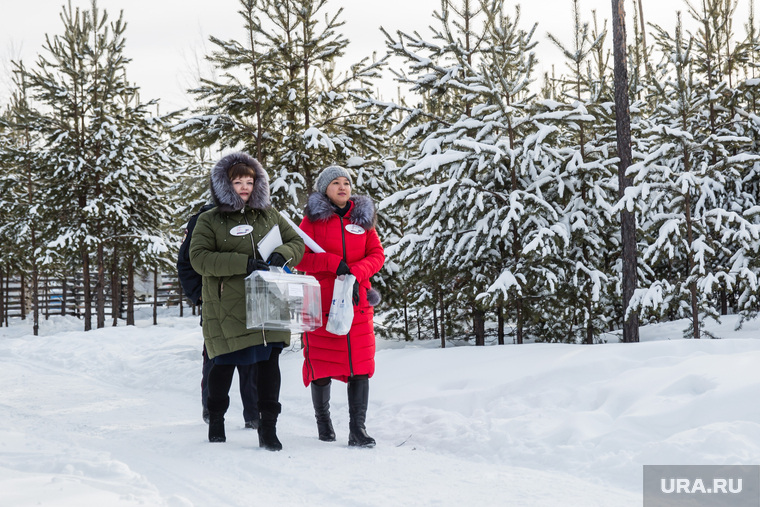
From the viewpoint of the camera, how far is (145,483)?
11.7 feet

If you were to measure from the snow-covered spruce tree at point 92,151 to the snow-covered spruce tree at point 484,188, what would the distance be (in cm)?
1081

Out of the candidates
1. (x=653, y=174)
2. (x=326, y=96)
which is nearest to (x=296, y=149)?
(x=326, y=96)

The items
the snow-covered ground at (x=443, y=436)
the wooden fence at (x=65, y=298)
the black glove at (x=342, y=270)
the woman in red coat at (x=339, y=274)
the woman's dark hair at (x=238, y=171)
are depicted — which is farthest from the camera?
the wooden fence at (x=65, y=298)

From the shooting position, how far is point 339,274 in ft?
16.1

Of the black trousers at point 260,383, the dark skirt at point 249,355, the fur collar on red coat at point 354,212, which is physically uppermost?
the fur collar on red coat at point 354,212

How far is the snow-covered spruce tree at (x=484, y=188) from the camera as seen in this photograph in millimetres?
8352

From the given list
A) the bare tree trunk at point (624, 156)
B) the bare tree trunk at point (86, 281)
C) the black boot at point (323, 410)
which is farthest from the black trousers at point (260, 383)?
the bare tree trunk at point (86, 281)

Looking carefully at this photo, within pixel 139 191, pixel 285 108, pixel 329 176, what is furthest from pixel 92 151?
pixel 329 176

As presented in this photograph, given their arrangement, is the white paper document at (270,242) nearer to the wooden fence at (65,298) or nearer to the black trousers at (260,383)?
the black trousers at (260,383)

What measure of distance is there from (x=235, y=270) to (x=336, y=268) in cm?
78

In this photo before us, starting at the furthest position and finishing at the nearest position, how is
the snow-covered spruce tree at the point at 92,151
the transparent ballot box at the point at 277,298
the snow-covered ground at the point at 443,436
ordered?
1. the snow-covered spruce tree at the point at 92,151
2. the transparent ballot box at the point at 277,298
3. the snow-covered ground at the point at 443,436

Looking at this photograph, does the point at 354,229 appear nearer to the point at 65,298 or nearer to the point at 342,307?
the point at 342,307

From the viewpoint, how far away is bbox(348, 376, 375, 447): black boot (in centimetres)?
487

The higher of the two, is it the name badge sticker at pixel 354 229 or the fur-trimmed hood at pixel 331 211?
the fur-trimmed hood at pixel 331 211
